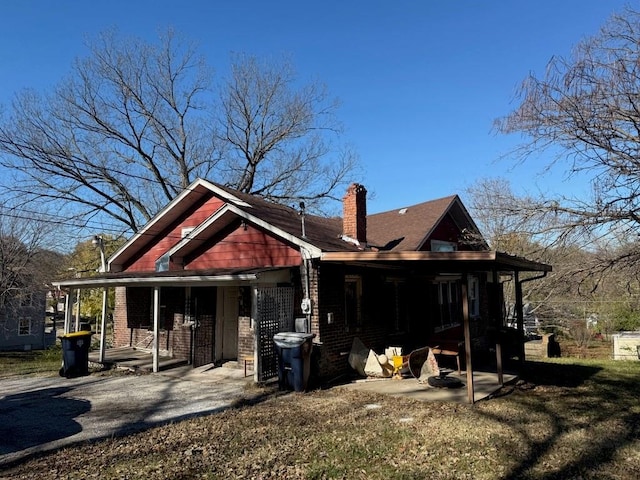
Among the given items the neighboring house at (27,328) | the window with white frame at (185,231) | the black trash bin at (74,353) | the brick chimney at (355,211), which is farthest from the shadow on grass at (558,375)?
the neighboring house at (27,328)

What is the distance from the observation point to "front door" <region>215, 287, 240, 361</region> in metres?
12.3

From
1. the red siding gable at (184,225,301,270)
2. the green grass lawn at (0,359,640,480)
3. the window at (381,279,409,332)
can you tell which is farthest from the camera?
the window at (381,279,409,332)

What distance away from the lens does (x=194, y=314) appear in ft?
41.7

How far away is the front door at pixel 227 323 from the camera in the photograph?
1233 cm

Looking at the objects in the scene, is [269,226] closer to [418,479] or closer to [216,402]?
[216,402]

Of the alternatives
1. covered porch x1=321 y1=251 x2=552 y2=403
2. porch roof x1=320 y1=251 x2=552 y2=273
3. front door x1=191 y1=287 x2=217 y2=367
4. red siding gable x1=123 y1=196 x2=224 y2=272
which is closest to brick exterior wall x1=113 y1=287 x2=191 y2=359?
front door x1=191 y1=287 x2=217 y2=367

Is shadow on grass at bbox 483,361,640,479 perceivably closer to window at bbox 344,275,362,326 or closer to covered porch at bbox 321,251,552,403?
covered porch at bbox 321,251,552,403

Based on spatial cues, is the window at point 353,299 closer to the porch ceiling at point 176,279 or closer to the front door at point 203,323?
the porch ceiling at point 176,279

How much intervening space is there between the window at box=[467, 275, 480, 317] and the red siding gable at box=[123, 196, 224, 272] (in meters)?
9.57

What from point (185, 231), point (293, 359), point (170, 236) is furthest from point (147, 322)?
point (293, 359)

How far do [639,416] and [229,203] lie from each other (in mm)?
9379

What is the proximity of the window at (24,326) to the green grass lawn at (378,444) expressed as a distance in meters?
28.5

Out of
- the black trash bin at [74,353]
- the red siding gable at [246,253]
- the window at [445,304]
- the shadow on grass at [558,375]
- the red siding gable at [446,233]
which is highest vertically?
the red siding gable at [446,233]

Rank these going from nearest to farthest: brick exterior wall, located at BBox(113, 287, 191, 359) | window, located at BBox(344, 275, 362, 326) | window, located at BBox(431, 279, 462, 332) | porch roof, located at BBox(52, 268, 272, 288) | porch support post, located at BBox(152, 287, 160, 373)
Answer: porch roof, located at BBox(52, 268, 272, 288)
porch support post, located at BBox(152, 287, 160, 373)
window, located at BBox(344, 275, 362, 326)
brick exterior wall, located at BBox(113, 287, 191, 359)
window, located at BBox(431, 279, 462, 332)
